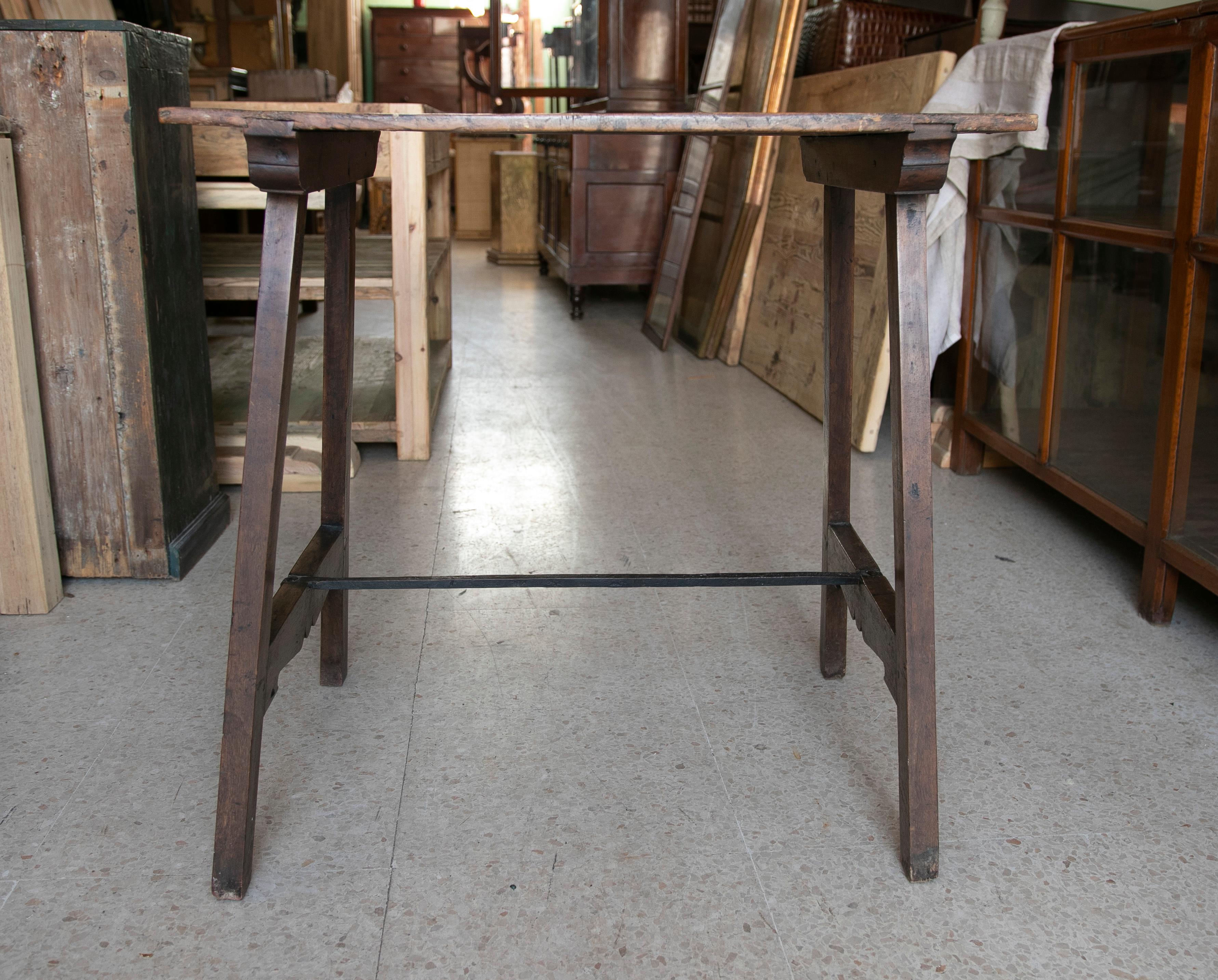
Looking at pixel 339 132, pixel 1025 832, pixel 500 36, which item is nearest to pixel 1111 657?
pixel 1025 832

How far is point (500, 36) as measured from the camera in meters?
5.47

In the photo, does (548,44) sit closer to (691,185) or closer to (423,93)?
(691,185)

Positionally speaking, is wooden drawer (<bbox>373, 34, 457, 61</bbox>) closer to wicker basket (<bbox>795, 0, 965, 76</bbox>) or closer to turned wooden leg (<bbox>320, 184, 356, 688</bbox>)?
wicker basket (<bbox>795, 0, 965, 76</bbox>)

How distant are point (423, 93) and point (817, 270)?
21.1 feet

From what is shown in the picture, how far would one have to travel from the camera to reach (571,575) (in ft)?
4.60

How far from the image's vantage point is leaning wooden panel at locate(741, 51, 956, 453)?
272 cm

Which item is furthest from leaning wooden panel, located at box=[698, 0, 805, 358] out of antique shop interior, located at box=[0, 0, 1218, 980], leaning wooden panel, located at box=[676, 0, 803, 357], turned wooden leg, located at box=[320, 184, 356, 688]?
turned wooden leg, located at box=[320, 184, 356, 688]

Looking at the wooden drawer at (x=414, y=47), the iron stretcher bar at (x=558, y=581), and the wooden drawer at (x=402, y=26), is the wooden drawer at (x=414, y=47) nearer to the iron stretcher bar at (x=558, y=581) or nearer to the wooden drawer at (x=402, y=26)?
the wooden drawer at (x=402, y=26)

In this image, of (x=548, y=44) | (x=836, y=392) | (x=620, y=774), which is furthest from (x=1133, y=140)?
(x=548, y=44)

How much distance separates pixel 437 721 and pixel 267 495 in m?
0.51

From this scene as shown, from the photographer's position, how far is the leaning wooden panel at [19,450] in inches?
66.3

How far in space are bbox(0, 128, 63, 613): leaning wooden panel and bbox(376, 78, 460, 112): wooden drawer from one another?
7.34m

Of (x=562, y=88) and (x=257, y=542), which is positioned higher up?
(x=562, y=88)

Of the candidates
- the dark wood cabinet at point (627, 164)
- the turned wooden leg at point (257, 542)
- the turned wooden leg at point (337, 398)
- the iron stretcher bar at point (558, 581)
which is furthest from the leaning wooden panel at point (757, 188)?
the turned wooden leg at point (257, 542)
